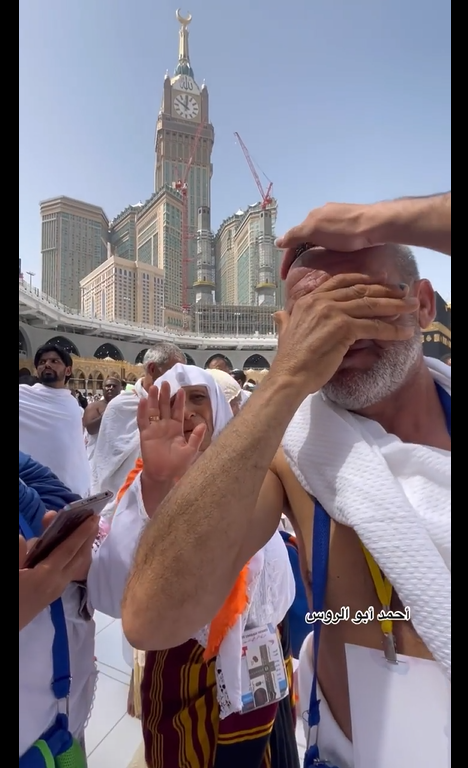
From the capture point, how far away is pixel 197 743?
2.73 feet

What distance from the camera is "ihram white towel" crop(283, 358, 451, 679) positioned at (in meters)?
0.42

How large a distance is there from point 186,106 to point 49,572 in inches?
1891

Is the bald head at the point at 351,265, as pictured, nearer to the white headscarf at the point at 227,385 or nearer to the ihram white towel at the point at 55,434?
the white headscarf at the point at 227,385

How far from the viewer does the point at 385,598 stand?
485 mm

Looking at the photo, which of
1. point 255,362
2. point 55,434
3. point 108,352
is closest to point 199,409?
point 55,434

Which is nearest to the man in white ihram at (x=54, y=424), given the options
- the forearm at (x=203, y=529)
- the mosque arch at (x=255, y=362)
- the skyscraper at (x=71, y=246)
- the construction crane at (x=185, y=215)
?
the forearm at (x=203, y=529)

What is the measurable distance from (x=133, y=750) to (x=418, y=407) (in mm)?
1532

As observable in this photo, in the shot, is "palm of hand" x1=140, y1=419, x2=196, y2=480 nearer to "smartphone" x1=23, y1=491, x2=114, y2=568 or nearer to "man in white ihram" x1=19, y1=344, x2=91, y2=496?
"smartphone" x1=23, y1=491, x2=114, y2=568

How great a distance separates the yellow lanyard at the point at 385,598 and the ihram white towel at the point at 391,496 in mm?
53

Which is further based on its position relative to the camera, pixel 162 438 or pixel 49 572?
pixel 162 438

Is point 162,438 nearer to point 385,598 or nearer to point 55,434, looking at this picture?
point 385,598

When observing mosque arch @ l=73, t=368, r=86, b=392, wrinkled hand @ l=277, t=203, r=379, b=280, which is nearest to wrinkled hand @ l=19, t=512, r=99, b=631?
wrinkled hand @ l=277, t=203, r=379, b=280
